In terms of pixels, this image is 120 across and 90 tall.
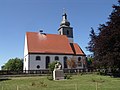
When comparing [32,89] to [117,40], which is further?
[117,40]

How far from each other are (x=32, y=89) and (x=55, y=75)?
13.6 meters

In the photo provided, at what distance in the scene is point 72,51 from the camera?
7100cm

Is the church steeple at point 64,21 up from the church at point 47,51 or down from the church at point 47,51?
up

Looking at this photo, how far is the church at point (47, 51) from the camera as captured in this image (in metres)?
65.1

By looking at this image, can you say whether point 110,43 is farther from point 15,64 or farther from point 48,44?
point 15,64

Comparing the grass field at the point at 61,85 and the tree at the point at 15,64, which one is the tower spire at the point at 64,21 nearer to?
the tree at the point at 15,64

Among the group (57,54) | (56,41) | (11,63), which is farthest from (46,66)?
(11,63)

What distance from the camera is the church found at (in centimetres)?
6513

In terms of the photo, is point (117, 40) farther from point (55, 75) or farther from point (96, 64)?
point (55, 75)

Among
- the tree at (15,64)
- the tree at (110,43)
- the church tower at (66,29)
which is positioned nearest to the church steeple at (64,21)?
the church tower at (66,29)

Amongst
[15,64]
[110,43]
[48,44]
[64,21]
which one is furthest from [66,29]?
[110,43]

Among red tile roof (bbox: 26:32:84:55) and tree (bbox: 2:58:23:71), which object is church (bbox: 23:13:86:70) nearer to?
red tile roof (bbox: 26:32:84:55)

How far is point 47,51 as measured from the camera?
6738cm

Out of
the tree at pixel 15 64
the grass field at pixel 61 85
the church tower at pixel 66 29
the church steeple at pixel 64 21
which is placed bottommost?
the grass field at pixel 61 85
